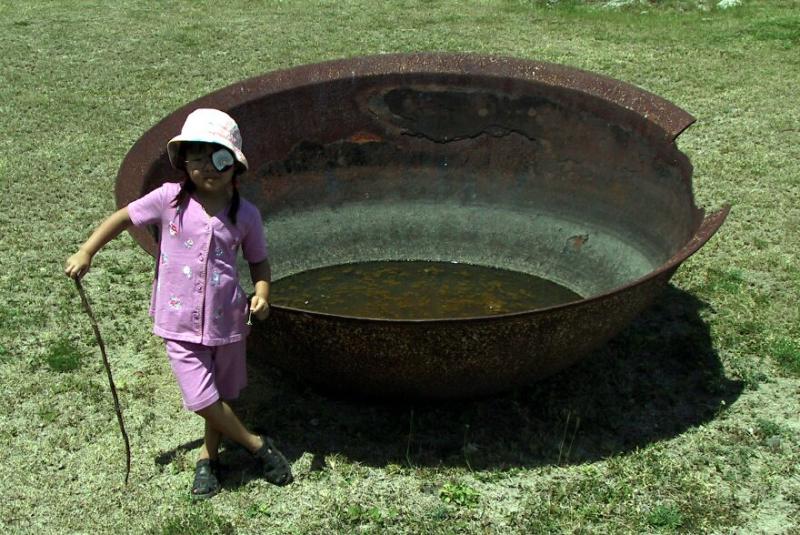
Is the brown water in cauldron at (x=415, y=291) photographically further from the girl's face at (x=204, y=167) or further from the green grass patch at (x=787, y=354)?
the girl's face at (x=204, y=167)

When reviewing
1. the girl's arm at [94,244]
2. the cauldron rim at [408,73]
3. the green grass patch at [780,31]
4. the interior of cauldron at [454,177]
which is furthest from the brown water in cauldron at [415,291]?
the green grass patch at [780,31]

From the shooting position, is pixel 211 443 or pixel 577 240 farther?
pixel 577 240

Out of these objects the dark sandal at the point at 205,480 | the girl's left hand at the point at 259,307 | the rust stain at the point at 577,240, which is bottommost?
the dark sandal at the point at 205,480

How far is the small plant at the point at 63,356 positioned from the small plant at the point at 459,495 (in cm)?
178

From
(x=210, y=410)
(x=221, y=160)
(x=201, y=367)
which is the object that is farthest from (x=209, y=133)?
(x=210, y=410)

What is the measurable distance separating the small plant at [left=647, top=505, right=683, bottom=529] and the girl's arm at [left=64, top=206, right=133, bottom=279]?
6.29 ft

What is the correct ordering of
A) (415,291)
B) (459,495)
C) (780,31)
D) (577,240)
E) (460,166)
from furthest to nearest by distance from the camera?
(780,31)
(460,166)
(577,240)
(415,291)
(459,495)

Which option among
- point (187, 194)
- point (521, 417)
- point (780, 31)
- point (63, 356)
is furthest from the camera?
point (780, 31)

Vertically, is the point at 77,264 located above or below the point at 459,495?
above

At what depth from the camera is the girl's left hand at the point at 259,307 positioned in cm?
290

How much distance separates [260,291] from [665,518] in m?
1.49

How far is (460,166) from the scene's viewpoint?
4.97 metres

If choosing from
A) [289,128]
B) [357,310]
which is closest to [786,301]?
[357,310]

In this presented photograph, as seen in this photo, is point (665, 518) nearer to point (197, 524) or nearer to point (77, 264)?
point (197, 524)
